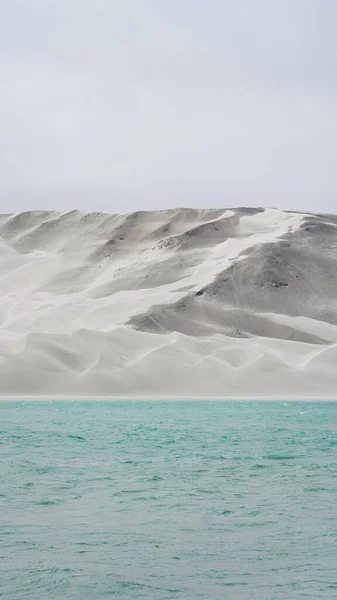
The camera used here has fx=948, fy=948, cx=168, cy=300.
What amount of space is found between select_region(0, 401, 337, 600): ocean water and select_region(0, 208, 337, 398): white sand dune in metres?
32.6

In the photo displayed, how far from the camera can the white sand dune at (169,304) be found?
196 feet

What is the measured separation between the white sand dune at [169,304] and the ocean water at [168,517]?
107 feet

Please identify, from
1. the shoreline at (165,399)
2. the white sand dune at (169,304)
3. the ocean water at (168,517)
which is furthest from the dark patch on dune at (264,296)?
the ocean water at (168,517)

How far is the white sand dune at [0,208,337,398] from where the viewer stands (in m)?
59.6

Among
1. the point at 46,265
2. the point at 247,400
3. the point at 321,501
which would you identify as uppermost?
the point at 46,265

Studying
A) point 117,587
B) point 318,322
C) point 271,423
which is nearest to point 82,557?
point 117,587

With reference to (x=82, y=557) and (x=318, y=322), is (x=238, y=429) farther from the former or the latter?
(x=318, y=322)

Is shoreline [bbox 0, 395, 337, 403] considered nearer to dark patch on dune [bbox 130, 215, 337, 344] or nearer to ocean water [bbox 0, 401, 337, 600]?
dark patch on dune [bbox 130, 215, 337, 344]

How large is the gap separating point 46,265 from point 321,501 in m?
81.7

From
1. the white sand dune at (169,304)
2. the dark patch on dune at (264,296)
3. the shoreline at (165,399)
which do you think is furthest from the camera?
the dark patch on dune at (264,296)

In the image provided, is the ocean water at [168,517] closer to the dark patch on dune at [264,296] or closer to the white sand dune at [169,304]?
the white sand dune at [169,304]

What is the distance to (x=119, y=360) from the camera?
62656 millimetres

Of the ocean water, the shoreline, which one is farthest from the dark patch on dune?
the ocean water

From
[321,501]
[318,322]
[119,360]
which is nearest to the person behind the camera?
[321,501]
